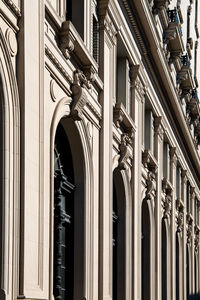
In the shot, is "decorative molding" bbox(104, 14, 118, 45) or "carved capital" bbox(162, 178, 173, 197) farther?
"carved capital" bbox(162, 178, 173, 197)

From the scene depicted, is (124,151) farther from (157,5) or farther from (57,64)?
(157,5)

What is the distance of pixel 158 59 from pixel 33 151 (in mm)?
17192

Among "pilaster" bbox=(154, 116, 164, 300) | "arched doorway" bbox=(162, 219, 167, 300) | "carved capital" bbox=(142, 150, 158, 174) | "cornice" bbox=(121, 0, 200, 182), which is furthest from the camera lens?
"arched doorway" bbox=(162, 219, 167, 300)

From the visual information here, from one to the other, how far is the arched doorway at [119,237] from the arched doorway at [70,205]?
17.0 feet

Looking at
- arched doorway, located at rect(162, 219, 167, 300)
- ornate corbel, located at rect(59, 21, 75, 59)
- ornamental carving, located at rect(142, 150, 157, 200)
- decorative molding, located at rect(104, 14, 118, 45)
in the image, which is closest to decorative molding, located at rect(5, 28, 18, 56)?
ornate corbel, located at rect(59, 21, 75, 59)

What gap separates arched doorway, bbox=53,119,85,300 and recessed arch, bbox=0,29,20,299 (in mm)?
4446

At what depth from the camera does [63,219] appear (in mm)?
18109

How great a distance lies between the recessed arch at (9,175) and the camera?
1288 centimetres

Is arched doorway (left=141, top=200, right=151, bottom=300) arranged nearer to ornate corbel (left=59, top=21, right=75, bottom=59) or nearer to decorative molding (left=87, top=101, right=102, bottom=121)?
decorative molding (left=87, top=101, right=102, bottom=121)

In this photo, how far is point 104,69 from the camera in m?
21.5

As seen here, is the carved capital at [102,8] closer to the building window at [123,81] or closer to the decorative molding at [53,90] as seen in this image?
the building window at [123,81]

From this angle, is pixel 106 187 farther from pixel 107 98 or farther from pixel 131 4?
pixel 131 4

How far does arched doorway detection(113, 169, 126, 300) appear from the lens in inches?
960

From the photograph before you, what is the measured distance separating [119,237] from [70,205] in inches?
235
